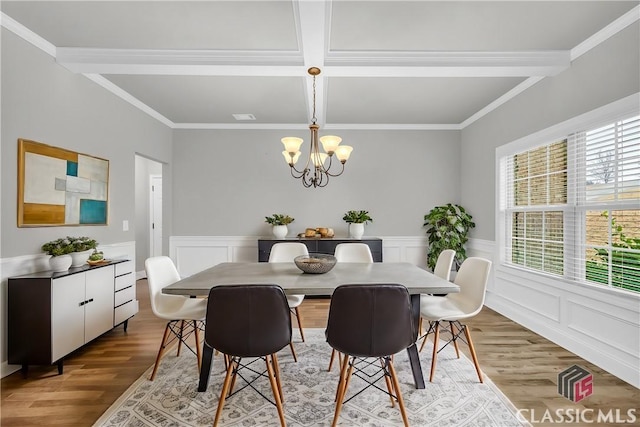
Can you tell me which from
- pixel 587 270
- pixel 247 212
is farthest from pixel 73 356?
pixel 587 270

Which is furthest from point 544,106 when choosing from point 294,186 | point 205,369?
point 205,369

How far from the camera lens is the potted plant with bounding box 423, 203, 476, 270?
4586 mm

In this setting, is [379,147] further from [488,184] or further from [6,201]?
[6,201]

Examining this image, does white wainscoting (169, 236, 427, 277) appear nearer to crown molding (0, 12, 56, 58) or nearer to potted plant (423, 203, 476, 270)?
potted plant (423, 203, 476, 270)

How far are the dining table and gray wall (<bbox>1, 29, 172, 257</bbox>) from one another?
1465mm

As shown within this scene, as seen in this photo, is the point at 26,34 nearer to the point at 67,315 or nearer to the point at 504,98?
the point at 67,315

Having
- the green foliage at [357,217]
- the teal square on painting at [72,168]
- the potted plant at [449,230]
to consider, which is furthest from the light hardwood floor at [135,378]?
the green foliage at [357,217]

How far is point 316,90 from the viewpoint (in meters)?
3.57

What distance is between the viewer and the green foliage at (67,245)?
101 inches

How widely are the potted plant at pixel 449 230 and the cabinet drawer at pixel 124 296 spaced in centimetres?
397

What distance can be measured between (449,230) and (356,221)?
1376 millimetres

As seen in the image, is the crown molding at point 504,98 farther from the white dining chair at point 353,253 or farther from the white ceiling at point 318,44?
the white dining chair at point 353,253

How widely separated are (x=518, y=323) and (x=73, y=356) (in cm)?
439

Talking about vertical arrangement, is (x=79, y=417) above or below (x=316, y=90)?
below
